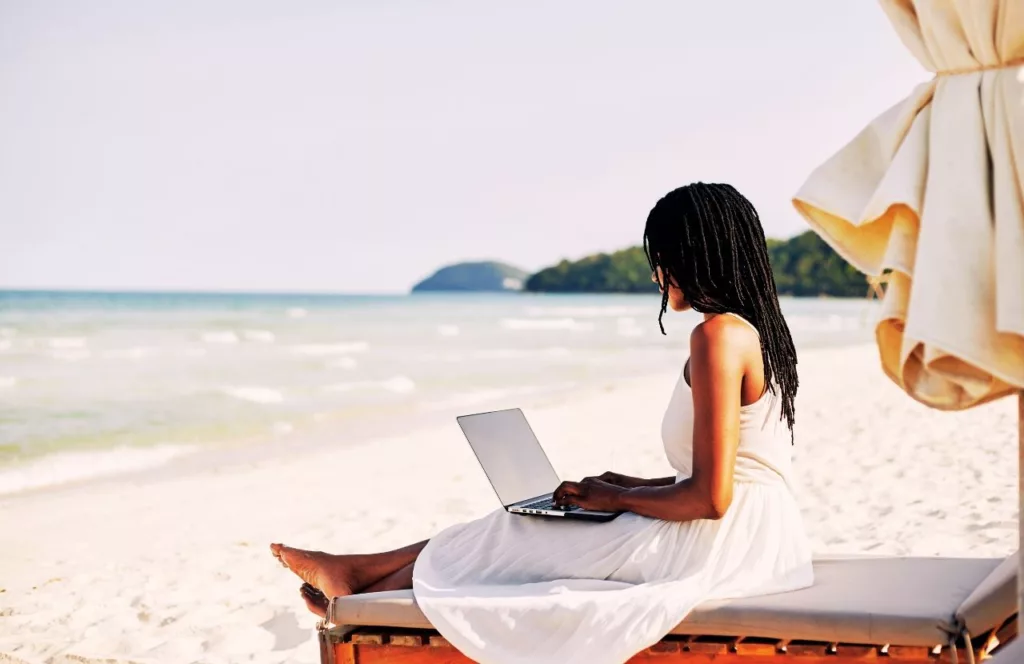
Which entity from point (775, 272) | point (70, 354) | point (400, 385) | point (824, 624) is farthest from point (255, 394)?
point (775, 272)

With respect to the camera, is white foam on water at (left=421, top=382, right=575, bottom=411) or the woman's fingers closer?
the woman's fingers

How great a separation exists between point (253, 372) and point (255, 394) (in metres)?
4.46

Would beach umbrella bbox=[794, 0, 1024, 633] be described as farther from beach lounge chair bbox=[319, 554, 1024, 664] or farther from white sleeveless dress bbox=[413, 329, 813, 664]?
white sleeveless dress bbox=[413, 329, 813, 664]

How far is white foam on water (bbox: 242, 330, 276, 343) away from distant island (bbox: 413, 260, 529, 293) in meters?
51.6

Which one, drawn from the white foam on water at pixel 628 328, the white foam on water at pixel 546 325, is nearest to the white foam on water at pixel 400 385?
the white foam on water at pixel 628 328

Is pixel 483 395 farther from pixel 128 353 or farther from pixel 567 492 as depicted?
pixel 567 492

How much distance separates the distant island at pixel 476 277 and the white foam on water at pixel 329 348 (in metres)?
56.4

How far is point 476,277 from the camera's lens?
86438mm

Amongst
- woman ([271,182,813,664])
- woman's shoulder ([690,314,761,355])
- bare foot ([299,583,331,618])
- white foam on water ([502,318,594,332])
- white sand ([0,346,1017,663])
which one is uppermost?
woman's shoulder ([690,314,761,355])

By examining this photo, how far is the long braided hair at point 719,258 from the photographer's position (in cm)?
270

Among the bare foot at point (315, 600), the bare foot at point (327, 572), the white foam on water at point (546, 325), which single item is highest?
the bare foot at point (327, 572)

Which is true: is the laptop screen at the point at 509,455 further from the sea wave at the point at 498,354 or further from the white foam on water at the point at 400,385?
the sea wave at the point at 498,354

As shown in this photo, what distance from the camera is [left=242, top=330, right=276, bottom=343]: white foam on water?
98.0 ft

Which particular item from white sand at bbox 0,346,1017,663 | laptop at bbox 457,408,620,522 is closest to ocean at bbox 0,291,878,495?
laptop at bbox 457,408,620,522
